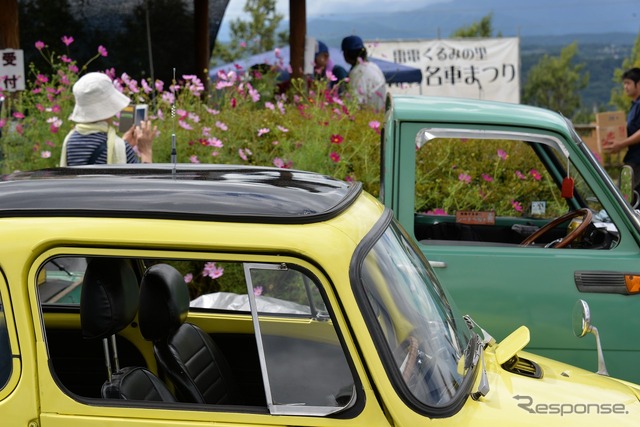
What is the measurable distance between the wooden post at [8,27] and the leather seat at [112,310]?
7268 mm

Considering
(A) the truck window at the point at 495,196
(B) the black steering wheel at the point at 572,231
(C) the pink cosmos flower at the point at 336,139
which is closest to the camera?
(B) the black steering wheel at the point at 572,231

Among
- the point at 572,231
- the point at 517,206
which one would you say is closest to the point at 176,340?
the point at 572,231

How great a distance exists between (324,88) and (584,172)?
4.22 metres

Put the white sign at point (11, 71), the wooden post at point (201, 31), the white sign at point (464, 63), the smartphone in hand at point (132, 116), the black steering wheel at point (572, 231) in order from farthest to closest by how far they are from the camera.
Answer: the white sign at point (464, 63) → the wooden post at point (201, 31) → the white sign at point (11, 71) → the smartphone in hand at point (132, 116) → the black steering wheel at point (572, 231)

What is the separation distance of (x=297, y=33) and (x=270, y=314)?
9863 mm

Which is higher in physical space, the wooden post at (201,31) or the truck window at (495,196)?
the wooden post at (201,31)

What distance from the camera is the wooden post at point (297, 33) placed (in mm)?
12680

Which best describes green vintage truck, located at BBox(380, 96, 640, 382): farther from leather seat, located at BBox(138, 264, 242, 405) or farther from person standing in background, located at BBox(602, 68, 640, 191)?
person standing in background, located at BBox(602, 68, 640, 191)

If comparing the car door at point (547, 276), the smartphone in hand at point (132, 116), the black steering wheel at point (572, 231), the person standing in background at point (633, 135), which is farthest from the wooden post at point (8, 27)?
the black steering wheel at point (572, 231)

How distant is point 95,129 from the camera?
6.26m

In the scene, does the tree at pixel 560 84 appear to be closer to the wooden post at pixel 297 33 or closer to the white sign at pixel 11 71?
the wooden post at pixel 297 33

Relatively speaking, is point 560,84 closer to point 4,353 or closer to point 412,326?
point 412,326

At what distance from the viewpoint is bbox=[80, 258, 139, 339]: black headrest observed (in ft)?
9.74

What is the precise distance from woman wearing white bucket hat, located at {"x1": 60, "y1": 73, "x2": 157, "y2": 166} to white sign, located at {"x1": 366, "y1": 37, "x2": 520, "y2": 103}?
23.6 metres
